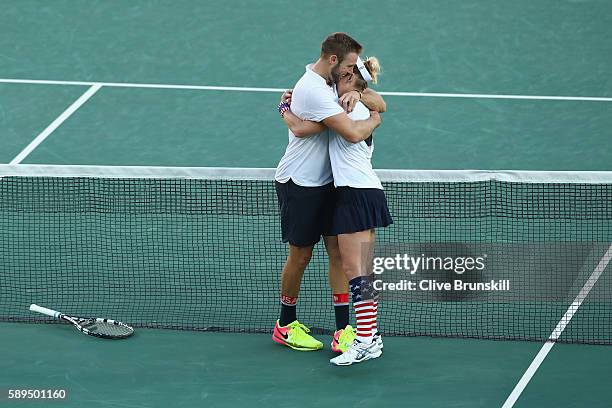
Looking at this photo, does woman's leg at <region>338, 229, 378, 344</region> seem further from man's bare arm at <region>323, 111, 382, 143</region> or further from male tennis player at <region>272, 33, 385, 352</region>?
man's bare arm at <region>323, 111, 382, 143</region>

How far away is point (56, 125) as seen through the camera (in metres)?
13.4

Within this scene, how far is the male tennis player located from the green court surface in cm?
31

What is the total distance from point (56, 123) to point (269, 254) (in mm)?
4380

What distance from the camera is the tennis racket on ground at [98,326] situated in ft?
27.8

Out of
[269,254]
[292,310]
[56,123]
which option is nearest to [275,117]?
[56,123]

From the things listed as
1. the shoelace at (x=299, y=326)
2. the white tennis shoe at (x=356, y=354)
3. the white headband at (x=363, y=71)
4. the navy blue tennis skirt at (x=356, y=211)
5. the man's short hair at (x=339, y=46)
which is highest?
the man's short hair at (x=339, y=46)

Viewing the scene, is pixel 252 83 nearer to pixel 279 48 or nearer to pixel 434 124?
pixel 279 48

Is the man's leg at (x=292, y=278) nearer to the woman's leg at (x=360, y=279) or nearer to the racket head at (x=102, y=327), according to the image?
the woman's leg at (x=360, y=279)

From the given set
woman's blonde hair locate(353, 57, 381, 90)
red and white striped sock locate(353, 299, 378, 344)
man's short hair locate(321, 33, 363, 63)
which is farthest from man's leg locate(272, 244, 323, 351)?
man's short hair locate(321, 33, 363, 63)

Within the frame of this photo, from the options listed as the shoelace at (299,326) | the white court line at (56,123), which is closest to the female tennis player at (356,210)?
the shoelace at (299,326)

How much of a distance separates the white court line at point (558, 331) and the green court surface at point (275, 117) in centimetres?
5

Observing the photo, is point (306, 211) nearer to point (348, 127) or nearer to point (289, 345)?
point (348, 127)

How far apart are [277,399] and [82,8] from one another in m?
9.72

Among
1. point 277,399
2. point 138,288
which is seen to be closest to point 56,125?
point 138,288
